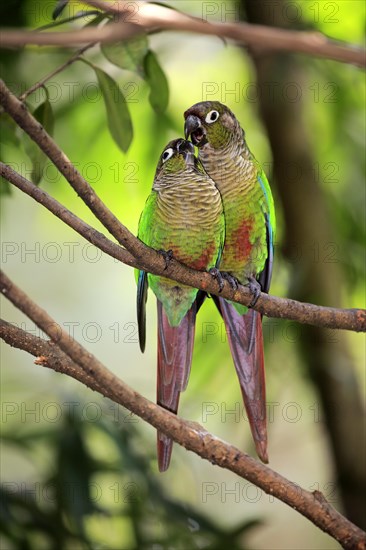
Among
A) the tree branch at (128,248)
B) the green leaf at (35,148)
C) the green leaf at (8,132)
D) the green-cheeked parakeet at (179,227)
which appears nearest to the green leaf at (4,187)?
the green leaf at (8,132)

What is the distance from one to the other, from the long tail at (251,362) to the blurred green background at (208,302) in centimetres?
81

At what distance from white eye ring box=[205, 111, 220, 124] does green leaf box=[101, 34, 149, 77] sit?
0.27 m

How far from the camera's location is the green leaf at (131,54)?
7.63 ft

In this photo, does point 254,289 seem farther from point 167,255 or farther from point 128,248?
point 128,248

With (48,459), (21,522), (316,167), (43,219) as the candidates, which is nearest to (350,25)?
(316,167)

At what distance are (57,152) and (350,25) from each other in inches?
120

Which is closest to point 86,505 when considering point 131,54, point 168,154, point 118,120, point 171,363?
point 171,363

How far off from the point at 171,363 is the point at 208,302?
164cm

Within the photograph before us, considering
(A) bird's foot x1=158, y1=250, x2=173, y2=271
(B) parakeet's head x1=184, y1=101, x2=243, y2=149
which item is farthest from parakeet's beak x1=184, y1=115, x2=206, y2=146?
(A) bird's foot x1=158, y1=250, x2=173, y2=271

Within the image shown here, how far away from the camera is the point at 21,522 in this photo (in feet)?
10.5

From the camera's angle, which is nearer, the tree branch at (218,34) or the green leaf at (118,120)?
the tree branch at (218,34)

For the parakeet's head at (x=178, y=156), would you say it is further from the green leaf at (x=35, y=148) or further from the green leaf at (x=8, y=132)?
the green leaf at (x=8, y=132)

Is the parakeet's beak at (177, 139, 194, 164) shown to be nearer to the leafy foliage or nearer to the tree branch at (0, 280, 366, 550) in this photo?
the tree branch at (0, 280, 366, 550)

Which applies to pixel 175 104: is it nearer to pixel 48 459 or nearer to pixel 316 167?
pixel 316 167
